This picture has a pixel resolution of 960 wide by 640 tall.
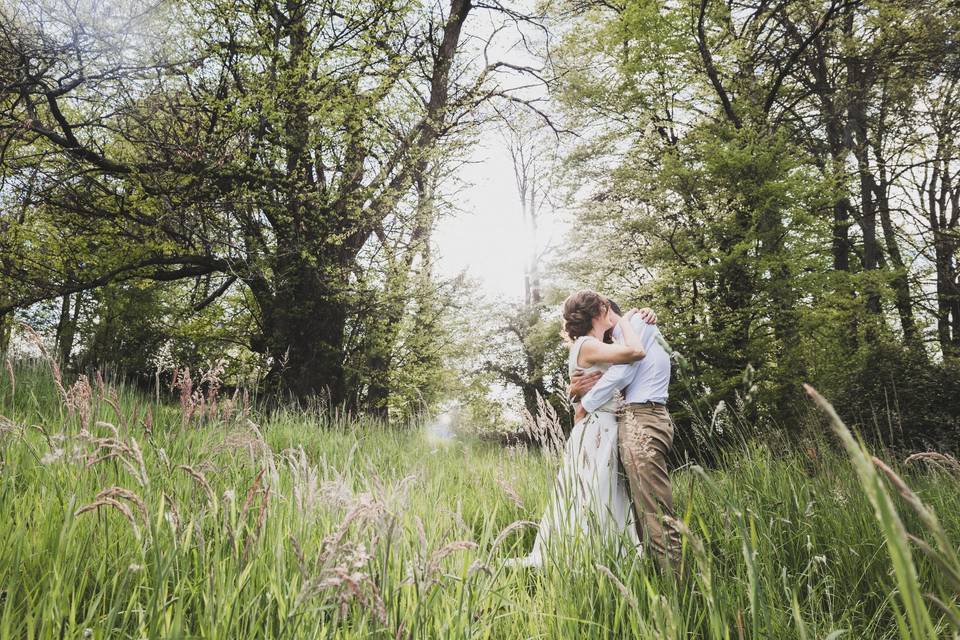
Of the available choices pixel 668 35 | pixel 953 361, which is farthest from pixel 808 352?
pixel 668 35

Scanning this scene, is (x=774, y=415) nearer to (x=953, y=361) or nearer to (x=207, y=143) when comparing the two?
(x=953, y=361)

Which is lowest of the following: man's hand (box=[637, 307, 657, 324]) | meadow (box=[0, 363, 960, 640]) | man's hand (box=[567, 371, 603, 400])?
meadow (box=[0, 363, 960, 640])

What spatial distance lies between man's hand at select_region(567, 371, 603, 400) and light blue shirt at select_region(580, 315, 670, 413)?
14 cm

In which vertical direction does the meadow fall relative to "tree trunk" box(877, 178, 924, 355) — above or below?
below

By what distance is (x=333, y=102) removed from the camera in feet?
27.3

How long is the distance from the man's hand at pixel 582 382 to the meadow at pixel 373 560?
3.15 ft

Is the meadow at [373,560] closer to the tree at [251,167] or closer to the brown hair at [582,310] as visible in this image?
the brown hair at [582,310]

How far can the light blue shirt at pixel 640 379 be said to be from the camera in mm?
3541

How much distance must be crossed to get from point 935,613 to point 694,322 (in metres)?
8.86

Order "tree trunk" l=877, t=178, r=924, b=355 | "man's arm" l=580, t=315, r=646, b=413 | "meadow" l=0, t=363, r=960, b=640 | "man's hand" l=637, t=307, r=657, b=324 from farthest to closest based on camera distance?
"tree trunk" l=877, t=178, r=924, b=355 → "man's hand" l=637, t=307, r=657, b=324 → "man's arm" l=580, t=315, r=646, b=413 → "meadow" l=0, t=363, r=960, b=640

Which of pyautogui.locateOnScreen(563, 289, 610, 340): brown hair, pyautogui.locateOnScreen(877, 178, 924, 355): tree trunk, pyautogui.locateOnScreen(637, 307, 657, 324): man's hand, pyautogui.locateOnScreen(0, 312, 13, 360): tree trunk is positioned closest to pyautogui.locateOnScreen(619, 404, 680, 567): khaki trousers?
pyautogui.locateOnScreen(637, 307, 657, 324): man's hand

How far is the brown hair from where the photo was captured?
3.89 metres

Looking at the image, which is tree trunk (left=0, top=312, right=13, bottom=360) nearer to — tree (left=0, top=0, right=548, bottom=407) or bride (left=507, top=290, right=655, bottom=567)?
tree (left=0, top=0, right=548, bottom=407)

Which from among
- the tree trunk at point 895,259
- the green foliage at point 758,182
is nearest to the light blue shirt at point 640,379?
the green foliage at point 758,182
